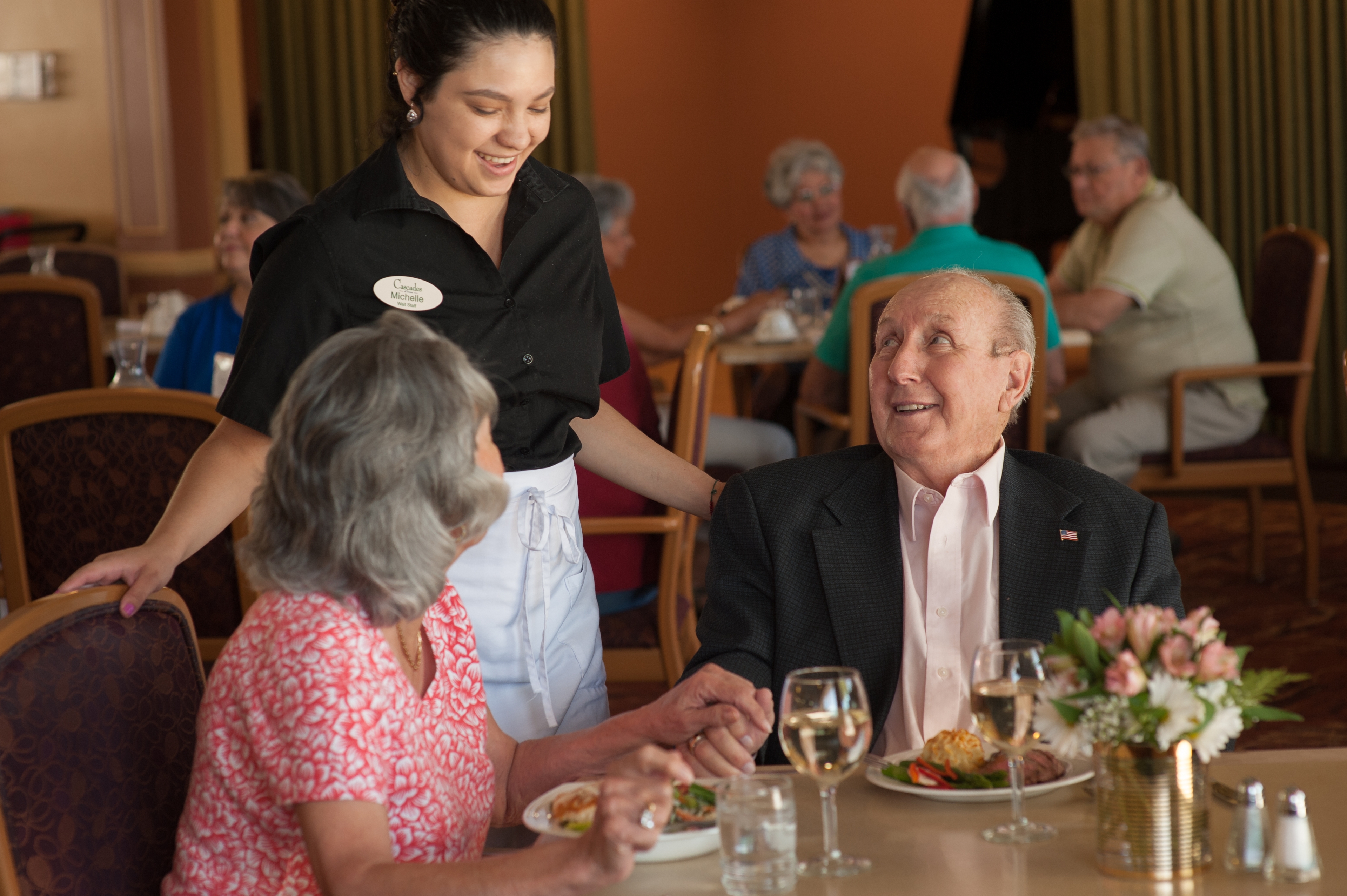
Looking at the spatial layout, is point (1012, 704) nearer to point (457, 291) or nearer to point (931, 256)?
point (457, 291)

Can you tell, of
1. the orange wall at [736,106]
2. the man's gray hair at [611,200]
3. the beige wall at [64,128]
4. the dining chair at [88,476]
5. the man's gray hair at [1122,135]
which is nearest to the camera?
the dining chair at [88,476]

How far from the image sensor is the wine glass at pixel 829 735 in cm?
115

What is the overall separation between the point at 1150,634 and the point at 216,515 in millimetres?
→ 1102

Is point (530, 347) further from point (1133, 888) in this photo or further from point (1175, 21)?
point (1175, 21)

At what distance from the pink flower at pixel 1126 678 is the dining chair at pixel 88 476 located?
1.61 m

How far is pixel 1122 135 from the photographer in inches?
178

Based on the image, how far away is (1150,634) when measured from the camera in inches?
43.6

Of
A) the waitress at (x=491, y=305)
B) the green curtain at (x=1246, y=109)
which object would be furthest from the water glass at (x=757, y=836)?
the green curtain at (x=1246, y=109)

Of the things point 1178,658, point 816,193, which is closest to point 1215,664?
point 1178,658

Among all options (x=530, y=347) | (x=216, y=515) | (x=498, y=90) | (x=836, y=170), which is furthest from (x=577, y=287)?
(x=836, y=170)

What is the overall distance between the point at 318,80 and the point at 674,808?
707 cm

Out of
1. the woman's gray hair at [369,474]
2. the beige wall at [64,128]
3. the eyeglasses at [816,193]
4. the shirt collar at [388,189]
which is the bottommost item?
the woman's gray hair at [369,474]

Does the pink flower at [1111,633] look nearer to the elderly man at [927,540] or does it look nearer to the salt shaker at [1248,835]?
the salt shaker at [1248,835]

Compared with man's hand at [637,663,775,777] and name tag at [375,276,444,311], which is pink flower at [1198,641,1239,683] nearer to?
man's hand at [637,663,775,777]
